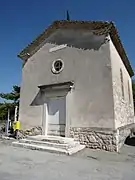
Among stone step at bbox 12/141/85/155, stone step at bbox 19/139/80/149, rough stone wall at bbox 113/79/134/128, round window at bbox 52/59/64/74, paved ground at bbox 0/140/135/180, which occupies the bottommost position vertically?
paved ground at bbox 0/140/135/180

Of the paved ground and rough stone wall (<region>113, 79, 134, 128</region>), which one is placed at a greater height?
rough stone wall (<region>113, 79, 134, 128</region>)

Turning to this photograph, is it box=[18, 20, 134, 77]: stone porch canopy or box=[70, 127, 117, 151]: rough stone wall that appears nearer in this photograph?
box=[70, 127, 117, 151]: rough stone wall

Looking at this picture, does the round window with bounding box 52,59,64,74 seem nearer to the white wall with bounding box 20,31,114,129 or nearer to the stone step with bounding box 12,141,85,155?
the white wall with bounding box 20,31,114,129

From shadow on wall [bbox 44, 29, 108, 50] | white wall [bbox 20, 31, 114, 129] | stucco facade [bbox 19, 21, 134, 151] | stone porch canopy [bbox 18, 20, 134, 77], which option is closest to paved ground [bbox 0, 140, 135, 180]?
stucco facade [bbox 19, 21, 134, 151]

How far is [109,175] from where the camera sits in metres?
4.44

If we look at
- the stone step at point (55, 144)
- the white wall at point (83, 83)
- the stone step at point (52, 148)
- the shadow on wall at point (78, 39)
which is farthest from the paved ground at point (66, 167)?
the shadow on wall at point (78, 39)

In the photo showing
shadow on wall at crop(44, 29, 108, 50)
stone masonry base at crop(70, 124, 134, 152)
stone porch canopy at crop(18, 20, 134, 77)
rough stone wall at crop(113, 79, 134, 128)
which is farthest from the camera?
shadow on wall at crop(44, 29, 108, 50)

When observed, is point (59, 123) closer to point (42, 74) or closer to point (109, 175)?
point (42, 74)

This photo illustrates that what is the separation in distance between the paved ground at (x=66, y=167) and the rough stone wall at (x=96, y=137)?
0.78 meters

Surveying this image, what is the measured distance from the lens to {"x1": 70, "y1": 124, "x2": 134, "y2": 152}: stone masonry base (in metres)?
7.51

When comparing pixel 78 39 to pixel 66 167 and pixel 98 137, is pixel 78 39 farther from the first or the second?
pixel 66 167

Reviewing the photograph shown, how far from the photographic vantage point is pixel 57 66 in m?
10.0

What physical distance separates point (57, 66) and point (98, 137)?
15.2 feet

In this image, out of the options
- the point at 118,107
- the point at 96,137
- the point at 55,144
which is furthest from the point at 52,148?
the point at 118,107
